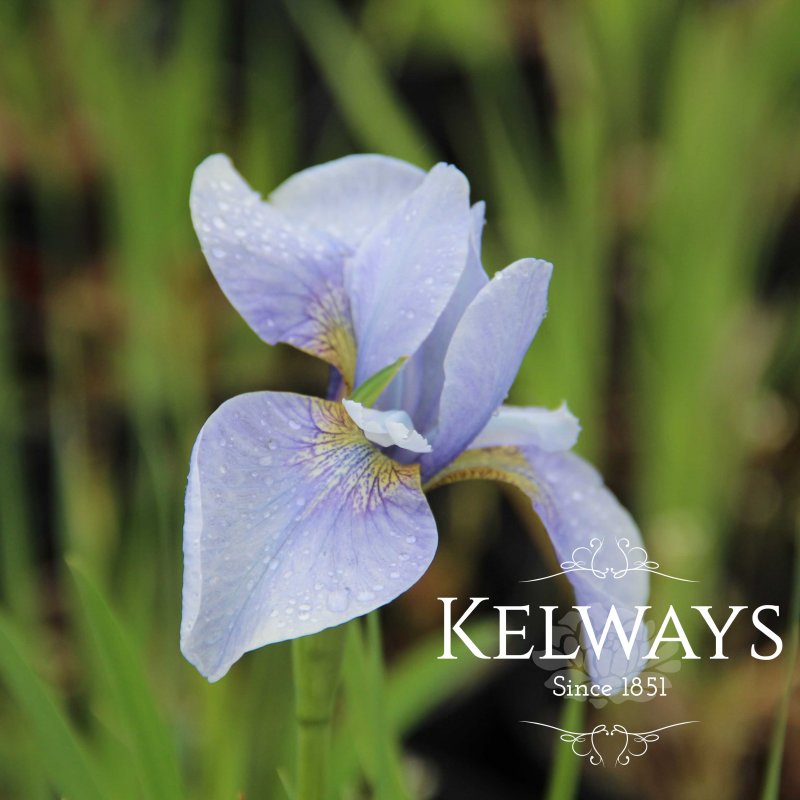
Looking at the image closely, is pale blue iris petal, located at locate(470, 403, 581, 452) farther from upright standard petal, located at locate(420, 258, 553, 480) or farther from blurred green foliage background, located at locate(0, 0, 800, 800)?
blurred green foliage background, located at locate(0, 0, 800, 800)

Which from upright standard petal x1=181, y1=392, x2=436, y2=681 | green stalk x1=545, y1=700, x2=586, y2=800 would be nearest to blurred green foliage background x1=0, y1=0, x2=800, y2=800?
green stalk x1=545, y1=700, x2=586, y2=800

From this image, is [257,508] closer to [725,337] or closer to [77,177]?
[725,337]

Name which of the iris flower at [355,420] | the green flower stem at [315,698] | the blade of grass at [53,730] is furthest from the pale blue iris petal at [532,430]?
the blade of grass at [53,730]

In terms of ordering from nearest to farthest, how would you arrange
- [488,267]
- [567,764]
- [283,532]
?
[283,532], [567,764], [488,267]

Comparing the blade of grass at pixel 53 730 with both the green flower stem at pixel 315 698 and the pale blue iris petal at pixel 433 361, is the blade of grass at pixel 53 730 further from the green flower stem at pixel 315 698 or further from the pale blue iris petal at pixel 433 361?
the pale blue iris petal at pixel 433 361

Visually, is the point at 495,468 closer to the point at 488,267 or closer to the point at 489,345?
the point at 489,345

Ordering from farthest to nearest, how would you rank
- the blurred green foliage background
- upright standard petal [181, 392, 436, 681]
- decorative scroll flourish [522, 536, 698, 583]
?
the blurred green foliage background
decorative scroll flourish [522, 536, 698, 583]
upright standard petal [181, 392, 436, 681]

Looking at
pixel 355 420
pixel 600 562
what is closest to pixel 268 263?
pixel 355 420
